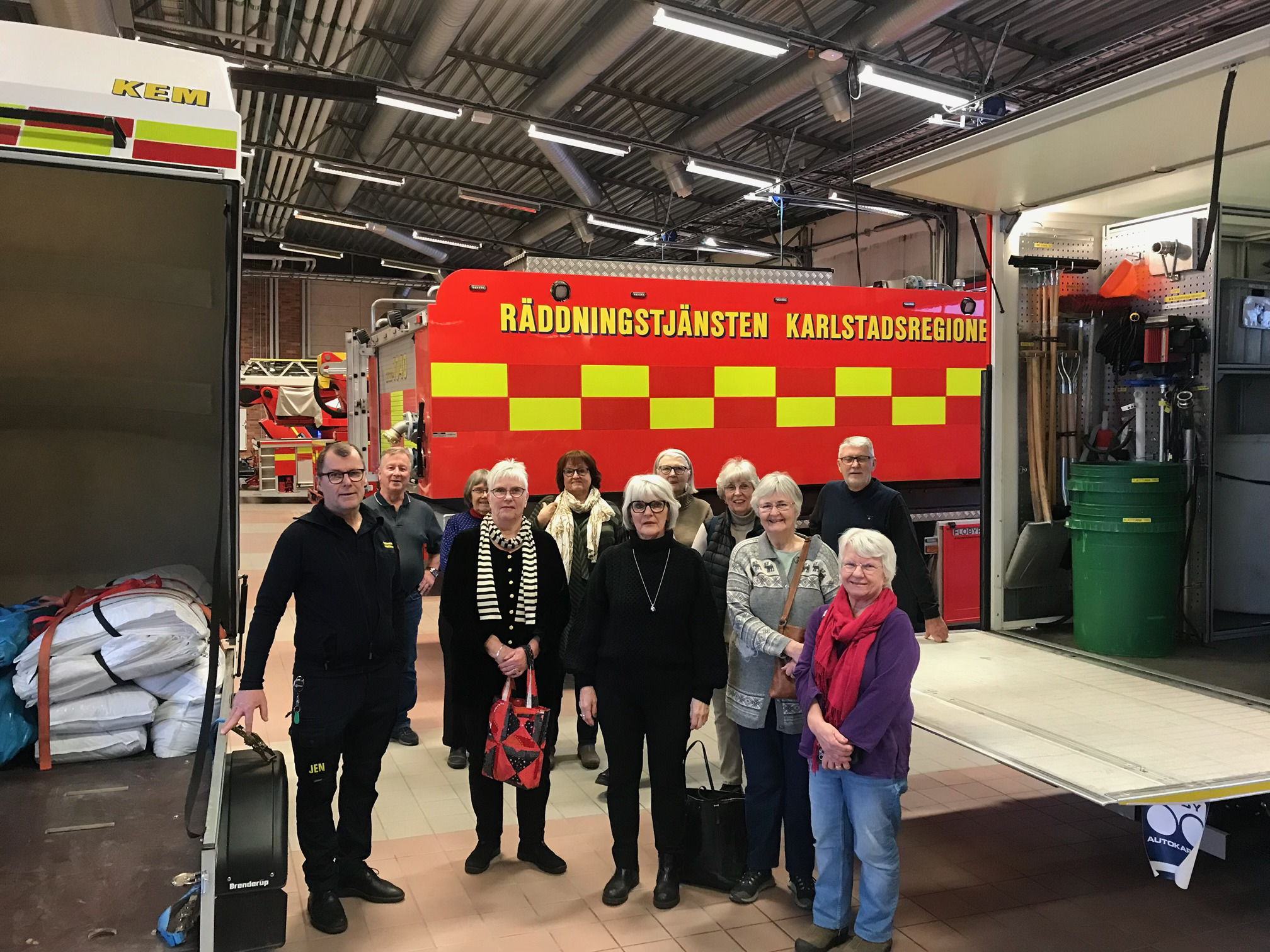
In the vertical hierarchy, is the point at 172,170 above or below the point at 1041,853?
above

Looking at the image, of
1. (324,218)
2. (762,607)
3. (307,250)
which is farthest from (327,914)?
(307,250)

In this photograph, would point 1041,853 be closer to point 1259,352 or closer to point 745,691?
point 745,691

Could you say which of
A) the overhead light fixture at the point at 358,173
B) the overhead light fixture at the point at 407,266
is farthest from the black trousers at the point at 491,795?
the overhead light fixture at the point at 407,266

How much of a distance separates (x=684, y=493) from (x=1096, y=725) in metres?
1.90

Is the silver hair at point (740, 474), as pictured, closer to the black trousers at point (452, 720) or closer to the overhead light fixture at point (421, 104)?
the black trousers at point (452, 720)

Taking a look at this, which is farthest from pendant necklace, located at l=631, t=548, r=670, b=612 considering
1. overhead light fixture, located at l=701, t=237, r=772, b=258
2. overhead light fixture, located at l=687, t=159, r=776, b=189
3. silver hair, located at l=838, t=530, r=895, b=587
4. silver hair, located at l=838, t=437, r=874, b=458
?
overhead light fixture, located at l=701, t=237, r=772, b=258

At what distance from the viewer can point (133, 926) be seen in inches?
86.0

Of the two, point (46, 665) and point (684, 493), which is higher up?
point (684, 493)

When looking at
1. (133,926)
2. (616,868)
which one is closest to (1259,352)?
(616,868)

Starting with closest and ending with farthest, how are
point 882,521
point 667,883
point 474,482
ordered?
point 667,883, point 882,521, point 474,482

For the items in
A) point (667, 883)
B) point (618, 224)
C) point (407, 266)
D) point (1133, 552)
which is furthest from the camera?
point (407, 266)

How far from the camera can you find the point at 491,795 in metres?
3.68

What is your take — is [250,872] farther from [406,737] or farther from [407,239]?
[407,239]

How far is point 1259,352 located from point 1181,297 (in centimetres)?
43
